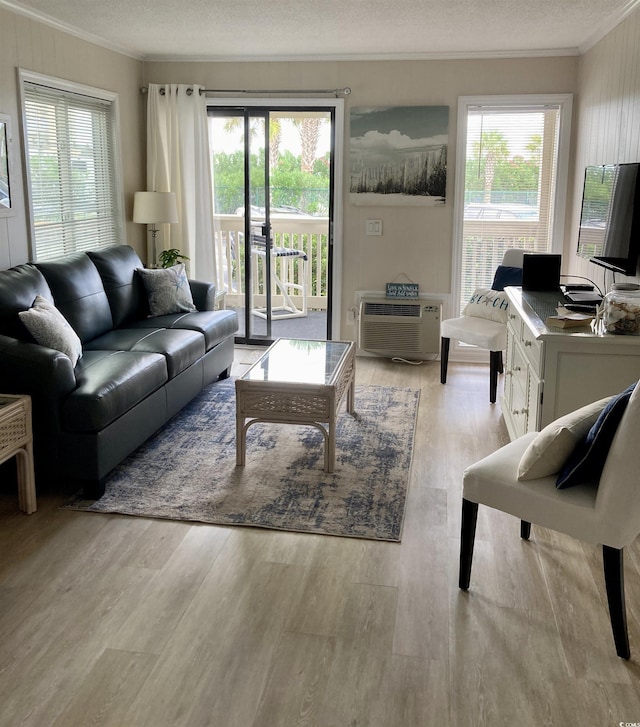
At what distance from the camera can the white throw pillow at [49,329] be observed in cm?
367

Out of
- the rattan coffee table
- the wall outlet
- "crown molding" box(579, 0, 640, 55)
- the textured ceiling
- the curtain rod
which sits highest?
the textured ceiling

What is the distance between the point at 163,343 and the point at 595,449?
110 inches

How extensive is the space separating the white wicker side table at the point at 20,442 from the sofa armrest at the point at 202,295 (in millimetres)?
2324

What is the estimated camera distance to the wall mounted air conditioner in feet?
19.9

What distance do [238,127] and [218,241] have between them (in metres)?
0.99

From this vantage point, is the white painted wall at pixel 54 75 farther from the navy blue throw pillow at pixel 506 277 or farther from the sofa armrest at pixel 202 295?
the navy blue throw pillow at pixel 506 277

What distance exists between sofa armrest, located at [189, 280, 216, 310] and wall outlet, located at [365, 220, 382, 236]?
1438mm

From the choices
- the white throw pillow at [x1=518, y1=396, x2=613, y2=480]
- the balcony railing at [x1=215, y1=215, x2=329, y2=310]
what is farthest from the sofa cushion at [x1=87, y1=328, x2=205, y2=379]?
the white throw pillow at [x1=518, y1=396, x2=613, y2=480]

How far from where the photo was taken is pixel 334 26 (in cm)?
485

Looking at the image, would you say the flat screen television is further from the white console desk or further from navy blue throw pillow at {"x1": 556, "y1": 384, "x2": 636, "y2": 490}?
navy blue throw pillow at {"x1": 556, "y1": 384, "x2": 636, "y2": 490}

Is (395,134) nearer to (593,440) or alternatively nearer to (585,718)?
(593,440)

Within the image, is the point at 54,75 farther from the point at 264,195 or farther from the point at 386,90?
the point at 386,90

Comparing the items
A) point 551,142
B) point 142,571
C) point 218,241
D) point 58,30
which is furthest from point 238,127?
point 142,571

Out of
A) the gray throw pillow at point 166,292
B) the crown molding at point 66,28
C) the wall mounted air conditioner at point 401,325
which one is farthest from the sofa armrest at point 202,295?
the crown molding at point 66,28
